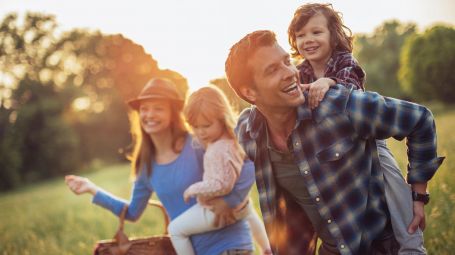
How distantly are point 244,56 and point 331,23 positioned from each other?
4.36ft

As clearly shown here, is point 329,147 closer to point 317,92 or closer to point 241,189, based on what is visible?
point 317,92

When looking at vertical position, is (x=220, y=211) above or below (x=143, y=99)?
below

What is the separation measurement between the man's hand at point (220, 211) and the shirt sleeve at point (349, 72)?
4.27 feet

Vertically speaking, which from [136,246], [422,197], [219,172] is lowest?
[136,246]

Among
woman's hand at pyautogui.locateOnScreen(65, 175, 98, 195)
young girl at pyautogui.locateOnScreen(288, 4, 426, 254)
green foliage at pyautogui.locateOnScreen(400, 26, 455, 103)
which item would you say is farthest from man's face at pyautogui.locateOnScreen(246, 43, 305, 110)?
green foliage at pyautogui.locateOnScreen(400, 26, 455, 103)

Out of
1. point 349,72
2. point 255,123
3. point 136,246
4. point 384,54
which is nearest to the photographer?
point 255,123

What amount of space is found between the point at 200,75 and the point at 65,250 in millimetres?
3808

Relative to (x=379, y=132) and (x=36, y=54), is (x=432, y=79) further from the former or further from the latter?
(x=36, y=54)

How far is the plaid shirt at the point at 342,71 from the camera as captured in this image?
309 cm

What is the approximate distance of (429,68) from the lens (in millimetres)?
35438

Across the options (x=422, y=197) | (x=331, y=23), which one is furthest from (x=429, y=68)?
(x=422, y=197)

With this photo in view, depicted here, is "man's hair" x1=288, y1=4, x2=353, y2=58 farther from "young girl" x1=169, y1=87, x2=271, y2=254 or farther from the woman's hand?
the woman's hand

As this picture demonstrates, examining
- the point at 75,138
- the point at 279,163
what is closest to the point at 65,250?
the point at 279,163

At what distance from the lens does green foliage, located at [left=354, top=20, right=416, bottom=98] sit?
47.8 metres
